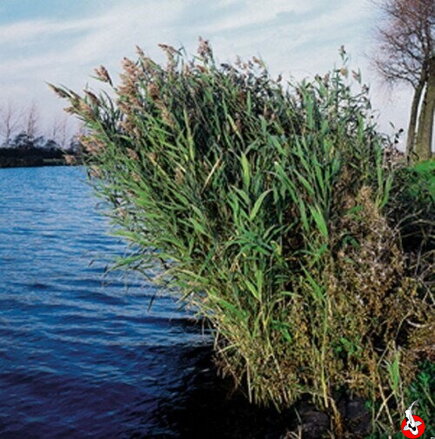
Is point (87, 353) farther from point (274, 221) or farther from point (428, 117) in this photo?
point (428, 117)

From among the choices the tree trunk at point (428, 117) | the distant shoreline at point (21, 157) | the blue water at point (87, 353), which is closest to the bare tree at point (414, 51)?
the tree trunk at point (428, 117)

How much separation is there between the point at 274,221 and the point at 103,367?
3.71 meters

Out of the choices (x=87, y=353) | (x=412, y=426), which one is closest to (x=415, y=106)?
(x=87, y=353)

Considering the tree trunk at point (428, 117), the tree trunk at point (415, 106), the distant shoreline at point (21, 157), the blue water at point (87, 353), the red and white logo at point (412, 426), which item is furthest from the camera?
the distant shoreline at point (21, 157)

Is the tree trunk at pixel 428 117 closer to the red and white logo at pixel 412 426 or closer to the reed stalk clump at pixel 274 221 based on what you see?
the reed stalk clump at pixel 274 221

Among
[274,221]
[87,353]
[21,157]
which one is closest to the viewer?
[274,221]

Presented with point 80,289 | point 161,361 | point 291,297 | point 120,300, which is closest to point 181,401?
point 161,361

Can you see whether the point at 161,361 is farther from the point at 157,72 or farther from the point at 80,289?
the point at 80,289

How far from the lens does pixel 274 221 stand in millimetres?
5203

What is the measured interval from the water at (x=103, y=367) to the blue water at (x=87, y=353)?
15 mm

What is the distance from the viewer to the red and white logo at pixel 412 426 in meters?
4.28

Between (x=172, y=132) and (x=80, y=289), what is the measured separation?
739 cm

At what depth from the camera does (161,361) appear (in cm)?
780

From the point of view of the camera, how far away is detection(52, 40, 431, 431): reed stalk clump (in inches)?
196
